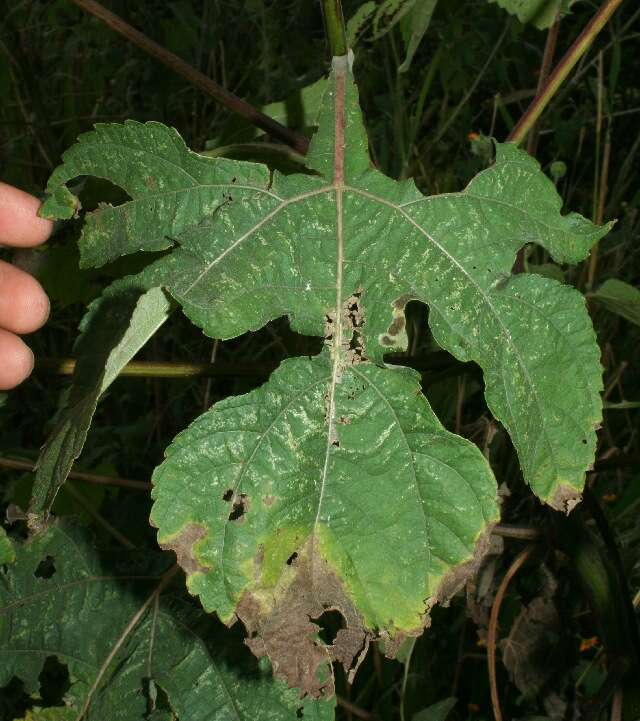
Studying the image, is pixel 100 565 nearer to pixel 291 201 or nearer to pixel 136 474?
pixel 291 201

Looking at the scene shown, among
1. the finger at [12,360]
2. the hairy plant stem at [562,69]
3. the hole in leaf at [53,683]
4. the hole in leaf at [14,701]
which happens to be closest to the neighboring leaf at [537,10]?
the hairy plant stem at [562,69]

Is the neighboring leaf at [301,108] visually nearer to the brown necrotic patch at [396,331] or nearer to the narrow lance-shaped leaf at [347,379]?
the narrow lance-shaped leaf at [347,379]

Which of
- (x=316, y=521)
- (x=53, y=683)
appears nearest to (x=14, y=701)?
(x=53, y=683)

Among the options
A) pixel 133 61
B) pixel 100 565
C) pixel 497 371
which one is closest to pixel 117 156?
pixel 497 371

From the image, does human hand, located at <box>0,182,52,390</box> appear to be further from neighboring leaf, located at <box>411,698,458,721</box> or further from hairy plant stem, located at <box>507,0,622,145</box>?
neighboring leaf, located at <box>411,698,458,721</box>

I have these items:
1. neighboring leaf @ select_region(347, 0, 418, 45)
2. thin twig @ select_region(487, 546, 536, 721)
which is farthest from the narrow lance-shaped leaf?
thin twig @ select_region(487, 546, 536, 721)

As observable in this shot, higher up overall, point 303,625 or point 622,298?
point 622,298

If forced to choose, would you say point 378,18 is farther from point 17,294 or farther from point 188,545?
point 188,545
